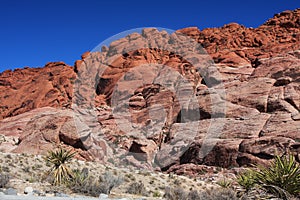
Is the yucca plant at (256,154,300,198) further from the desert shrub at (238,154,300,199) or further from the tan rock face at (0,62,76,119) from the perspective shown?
the tan rock face at (0,62,76,119)

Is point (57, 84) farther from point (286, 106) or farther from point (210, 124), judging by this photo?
point (286, 106)

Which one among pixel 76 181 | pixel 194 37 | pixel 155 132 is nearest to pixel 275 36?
pixel 194 37

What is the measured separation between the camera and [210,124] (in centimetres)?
2903

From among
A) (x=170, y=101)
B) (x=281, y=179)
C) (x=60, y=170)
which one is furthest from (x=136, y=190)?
(x=170, y=101)

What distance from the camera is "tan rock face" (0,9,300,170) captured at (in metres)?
26.4

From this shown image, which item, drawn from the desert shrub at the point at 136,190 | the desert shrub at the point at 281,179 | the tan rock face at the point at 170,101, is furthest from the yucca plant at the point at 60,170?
the tan rock face at the point at 170,101

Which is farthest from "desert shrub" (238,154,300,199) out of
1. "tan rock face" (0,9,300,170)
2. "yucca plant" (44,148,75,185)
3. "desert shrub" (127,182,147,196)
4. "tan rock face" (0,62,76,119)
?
"tan rock face" (0,62,76,119)

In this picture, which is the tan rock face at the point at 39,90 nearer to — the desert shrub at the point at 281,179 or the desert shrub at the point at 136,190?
the desert shrub at the point at 136,190

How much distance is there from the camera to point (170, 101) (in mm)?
42094

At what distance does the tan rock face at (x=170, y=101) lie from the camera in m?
26.4

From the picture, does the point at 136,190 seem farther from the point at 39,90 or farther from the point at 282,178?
the point at 39,90

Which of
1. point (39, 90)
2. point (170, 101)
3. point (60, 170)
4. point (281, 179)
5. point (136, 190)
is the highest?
point (39, 90)

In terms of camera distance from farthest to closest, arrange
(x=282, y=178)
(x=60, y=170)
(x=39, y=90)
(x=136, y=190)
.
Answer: (x=39, y=90) < (x=136, y=190) < (x=60, y=170) < (x=282, y=178)

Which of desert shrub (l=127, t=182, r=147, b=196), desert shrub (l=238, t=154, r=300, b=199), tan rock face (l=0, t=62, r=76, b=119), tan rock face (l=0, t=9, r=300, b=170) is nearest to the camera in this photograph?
desert shrub (l=238, t=154, r=300, b=199)
